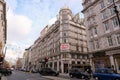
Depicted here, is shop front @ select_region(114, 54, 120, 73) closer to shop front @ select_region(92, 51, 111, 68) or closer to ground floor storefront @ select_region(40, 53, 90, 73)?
shop front @ select_region(92, 51, 111, 68)

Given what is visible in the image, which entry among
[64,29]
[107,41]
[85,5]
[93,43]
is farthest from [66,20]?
[107,41]

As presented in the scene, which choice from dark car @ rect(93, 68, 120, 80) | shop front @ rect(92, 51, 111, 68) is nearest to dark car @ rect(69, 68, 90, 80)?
dark car @ rect(93, 68, 120, 80)

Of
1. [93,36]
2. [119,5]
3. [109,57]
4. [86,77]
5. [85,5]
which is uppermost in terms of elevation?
[85,5]

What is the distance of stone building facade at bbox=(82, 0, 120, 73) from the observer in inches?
974

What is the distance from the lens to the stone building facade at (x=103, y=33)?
81.2 ft

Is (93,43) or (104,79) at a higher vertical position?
(93,43)

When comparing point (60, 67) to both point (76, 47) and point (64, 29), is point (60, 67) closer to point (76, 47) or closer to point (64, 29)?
point (76, 47)

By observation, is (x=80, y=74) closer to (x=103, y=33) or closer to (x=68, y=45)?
(x=103, y=33)

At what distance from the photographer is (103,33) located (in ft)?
91.9

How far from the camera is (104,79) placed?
1608cm

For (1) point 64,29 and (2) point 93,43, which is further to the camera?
(1) point 64,29

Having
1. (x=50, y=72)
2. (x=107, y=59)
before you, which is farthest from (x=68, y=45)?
(x=107, y=59)

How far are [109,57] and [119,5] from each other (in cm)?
1051

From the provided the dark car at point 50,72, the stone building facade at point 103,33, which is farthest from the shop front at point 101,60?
the dark car at point 50,72
